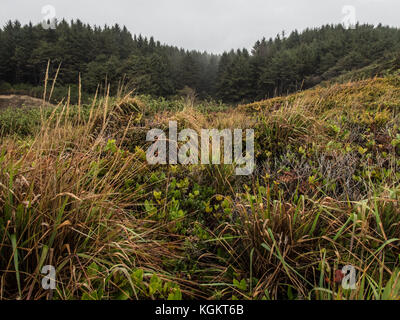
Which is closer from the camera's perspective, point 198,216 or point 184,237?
point 184,237

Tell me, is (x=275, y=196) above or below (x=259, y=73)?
below

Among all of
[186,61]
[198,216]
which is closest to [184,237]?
[198,216]

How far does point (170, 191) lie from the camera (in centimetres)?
265

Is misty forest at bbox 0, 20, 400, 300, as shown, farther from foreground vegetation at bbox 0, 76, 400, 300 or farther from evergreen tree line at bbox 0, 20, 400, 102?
evergreen tree line at bbox 0, 20, 400, 102

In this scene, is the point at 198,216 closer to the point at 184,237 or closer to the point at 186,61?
the point at 184,237

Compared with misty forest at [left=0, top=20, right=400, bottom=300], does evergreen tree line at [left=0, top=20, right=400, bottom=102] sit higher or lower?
higher

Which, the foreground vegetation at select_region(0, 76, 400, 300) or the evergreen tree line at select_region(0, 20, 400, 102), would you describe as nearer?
the foreground vegetation at select_region(0, 76, 400, 300)

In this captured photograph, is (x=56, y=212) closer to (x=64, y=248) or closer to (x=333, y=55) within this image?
(x=64, y=248)

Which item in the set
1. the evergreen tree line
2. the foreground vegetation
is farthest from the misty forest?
the evergreen tree line

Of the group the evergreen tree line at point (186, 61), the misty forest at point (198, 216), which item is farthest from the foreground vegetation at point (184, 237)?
the evergreen tree line at point (186, 61)

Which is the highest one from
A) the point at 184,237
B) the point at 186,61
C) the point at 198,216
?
the point at 186,61

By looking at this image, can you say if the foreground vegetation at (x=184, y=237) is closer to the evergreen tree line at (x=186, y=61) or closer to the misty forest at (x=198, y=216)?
the misty forest at (x=198, y=216)
